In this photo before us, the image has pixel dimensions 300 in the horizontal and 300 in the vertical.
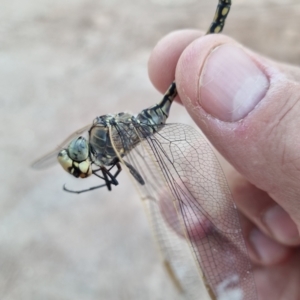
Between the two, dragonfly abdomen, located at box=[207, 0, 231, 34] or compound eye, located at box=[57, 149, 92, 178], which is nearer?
compound eye, located at box=[57, 149, 92, 178]

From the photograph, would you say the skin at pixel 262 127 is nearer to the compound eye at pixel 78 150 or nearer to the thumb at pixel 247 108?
the thumb at pixel 247 108

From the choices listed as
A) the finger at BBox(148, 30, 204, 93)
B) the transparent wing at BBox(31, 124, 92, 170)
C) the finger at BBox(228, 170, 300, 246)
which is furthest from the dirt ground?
the finger at BBox(148, 30, 204, 93)

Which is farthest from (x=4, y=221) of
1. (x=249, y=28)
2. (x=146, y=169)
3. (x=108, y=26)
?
(x=249, y=28)

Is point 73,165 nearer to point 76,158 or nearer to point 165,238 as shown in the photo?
point 76,158

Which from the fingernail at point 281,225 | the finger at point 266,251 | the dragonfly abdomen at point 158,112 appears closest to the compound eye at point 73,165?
the dragonfly abdomen at point 158,112

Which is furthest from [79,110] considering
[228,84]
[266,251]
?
[228,84]

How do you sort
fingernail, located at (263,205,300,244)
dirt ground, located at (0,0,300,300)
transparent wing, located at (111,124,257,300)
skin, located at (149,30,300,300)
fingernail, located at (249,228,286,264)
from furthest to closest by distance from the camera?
1. dirt ground, located at (0,0,300,300)
2. fingernail, located at (249,228,286,264)
3. fingernail, located at (263,205,300,244)
4. transparent wing, located at (111,124,257,300)
5. skin, located at (149,30,300,300)

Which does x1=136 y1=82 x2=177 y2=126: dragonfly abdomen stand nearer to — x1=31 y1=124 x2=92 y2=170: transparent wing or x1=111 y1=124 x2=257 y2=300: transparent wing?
x1=111 y1=124 x2=257 y2=300: transparent wing
